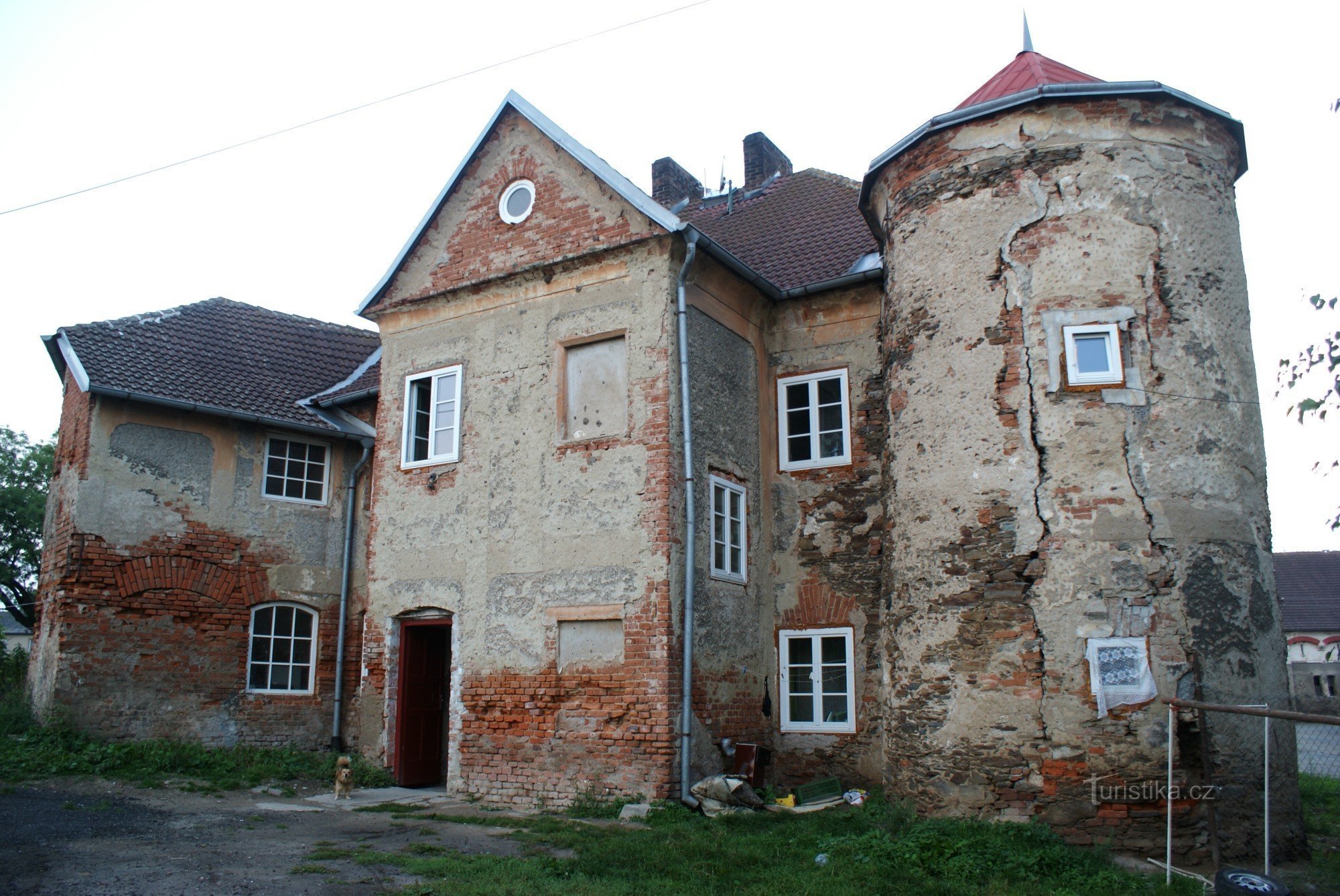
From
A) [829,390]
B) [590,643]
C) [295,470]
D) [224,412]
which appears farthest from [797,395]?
[224,412]

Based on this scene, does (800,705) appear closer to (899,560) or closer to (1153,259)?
(899,560)

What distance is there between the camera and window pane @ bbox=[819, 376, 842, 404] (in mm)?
12781

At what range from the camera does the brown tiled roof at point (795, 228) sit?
43.9 feet

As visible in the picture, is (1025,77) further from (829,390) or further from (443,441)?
(443,441)

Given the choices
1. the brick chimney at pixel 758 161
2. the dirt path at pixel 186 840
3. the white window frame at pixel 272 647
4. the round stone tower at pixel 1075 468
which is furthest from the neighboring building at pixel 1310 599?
the dirt path at pixel 186 840

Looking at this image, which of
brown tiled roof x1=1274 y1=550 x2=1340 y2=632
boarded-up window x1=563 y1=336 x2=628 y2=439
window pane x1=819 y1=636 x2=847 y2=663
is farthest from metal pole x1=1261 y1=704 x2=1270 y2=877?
brown tiled roof x1=1274 y1=550 x2=1340 y2=632

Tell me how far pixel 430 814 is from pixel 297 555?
621 cm

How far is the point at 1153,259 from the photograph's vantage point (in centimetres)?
917

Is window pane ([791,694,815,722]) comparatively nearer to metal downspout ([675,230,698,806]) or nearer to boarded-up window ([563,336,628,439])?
metal downspout ([675,230,698,806])

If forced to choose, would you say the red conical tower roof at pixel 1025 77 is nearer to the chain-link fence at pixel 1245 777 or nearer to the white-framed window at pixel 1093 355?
the white-framed window at pixel 1093 355

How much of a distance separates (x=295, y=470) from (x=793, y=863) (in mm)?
10734

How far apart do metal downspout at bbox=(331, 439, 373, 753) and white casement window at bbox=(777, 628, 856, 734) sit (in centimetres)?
711

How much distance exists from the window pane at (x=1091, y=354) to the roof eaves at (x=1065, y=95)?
2322 mm
